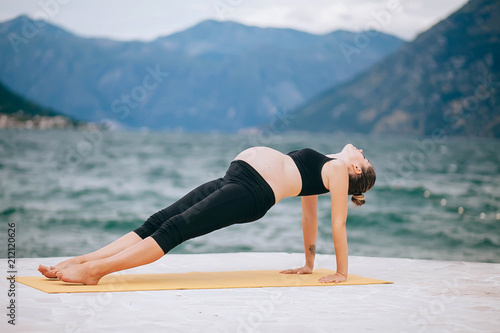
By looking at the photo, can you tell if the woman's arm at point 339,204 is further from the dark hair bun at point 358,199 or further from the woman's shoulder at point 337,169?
the dark hair bun at point 358,199

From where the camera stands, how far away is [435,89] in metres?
78.6

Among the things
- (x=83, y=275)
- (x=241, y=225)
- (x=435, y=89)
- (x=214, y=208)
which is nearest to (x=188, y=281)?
(x=214, y=208)

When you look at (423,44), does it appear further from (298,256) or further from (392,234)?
(298,256)

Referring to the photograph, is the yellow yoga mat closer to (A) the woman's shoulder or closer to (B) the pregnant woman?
(B) the pregnant woman

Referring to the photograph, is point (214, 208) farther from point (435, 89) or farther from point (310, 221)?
point (435, 89)

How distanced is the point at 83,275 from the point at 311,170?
157 cm

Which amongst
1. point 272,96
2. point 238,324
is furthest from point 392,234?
point 272,96

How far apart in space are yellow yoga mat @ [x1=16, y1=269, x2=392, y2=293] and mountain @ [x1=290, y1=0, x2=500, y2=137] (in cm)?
7545

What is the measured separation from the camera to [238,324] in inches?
108

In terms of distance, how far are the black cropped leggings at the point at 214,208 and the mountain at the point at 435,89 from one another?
2982 inches

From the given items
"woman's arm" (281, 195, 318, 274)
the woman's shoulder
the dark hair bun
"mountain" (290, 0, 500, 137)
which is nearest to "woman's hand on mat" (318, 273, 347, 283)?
"woman's arm" (281, 195, 318, 274)

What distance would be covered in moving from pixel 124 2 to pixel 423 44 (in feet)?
140

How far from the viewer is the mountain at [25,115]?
245ft

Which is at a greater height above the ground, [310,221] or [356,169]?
[356,169]
